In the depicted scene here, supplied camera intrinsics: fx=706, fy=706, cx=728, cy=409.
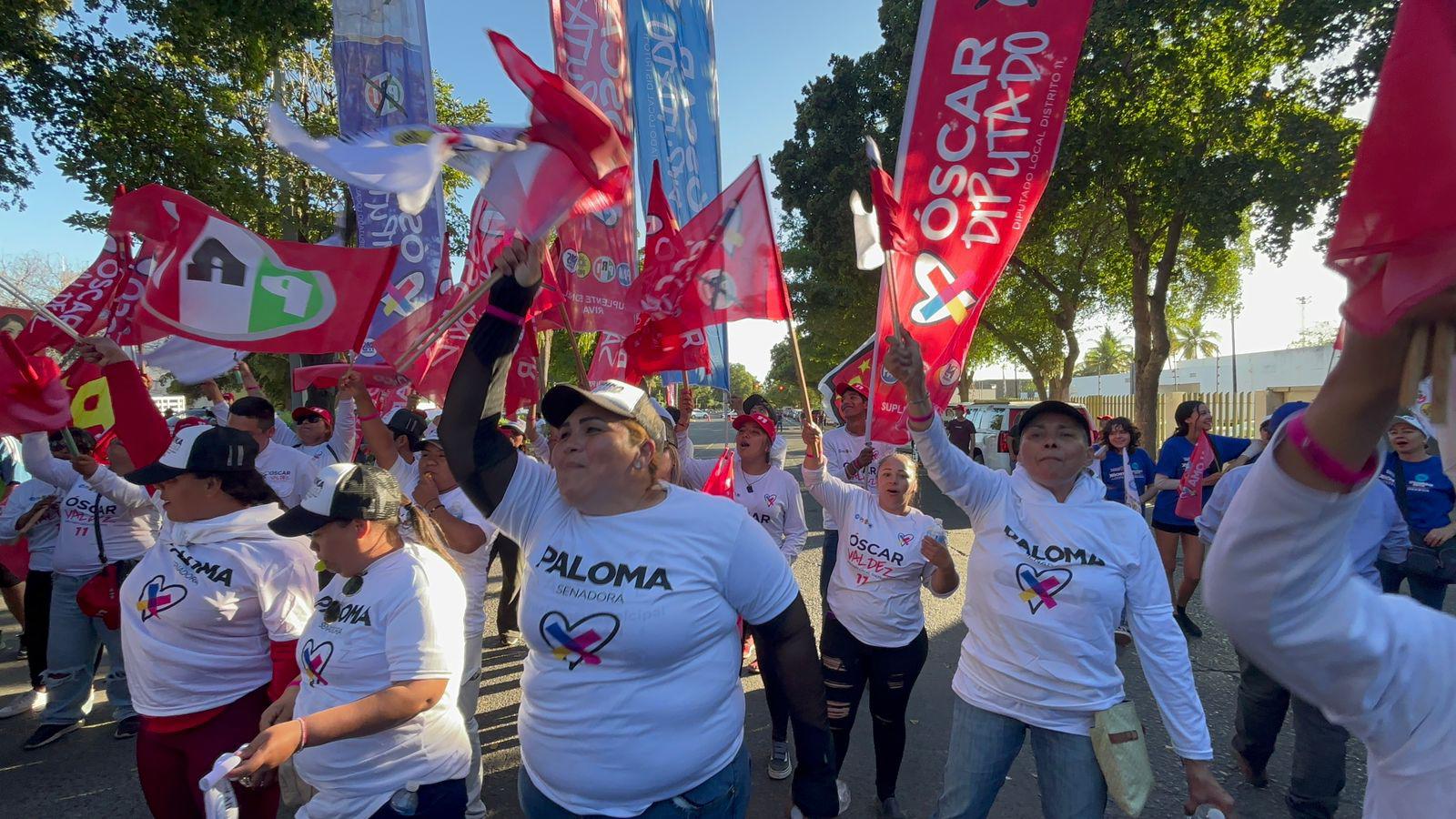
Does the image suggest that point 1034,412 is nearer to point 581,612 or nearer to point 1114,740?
point 1114,740

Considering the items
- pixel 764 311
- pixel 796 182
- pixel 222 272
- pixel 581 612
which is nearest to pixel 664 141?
pixel 764 311

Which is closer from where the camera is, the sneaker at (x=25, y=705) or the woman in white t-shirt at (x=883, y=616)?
the woman in white t-shirt at (x=883, y=616)

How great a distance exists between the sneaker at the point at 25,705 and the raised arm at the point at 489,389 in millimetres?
5644

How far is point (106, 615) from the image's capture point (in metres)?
4.20

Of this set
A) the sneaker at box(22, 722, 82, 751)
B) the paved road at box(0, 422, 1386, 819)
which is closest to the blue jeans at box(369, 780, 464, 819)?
the paved road at box(0, 422, 1386, 819)

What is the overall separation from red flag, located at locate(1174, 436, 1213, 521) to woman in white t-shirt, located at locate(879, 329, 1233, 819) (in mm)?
4629

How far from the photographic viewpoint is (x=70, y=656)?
484 cm

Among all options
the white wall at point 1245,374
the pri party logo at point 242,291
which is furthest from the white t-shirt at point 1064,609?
the white wall at point 1245,374

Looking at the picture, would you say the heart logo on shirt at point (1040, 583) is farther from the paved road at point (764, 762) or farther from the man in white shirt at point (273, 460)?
the man in white shirt at point (273, 460)

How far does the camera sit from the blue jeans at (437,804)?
7.31 feet

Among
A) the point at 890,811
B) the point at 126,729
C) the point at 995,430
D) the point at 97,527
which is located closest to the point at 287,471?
the point at 97,527

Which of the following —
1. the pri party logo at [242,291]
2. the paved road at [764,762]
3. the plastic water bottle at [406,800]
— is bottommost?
the paved road at [764,762]

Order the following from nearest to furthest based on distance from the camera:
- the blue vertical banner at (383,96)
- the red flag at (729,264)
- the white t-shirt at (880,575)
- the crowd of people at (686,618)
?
1. the crowd of people at (686,618)
2. the white t-shirt at (880,575)
3. the red flag at (729,264)
4. the blue vertical banner at (383,96)

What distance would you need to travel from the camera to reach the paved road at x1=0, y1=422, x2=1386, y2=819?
12.7 feet
